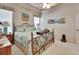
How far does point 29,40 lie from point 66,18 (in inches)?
25.5

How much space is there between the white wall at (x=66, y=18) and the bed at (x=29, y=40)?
0.11 m

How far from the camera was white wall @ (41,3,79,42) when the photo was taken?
1.80 m

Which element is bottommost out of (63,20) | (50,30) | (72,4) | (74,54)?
(74,54)

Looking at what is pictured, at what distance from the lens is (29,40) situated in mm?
1783

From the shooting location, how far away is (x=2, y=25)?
175cm

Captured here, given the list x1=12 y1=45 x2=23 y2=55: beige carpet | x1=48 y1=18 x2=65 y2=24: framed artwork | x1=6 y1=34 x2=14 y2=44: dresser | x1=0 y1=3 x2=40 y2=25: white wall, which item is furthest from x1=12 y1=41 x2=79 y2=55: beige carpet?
x1=0 y1=3 x2=40 y2=25: white wall

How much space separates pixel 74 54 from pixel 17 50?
86cm

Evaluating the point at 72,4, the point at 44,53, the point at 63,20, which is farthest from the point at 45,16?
the point at 44,53

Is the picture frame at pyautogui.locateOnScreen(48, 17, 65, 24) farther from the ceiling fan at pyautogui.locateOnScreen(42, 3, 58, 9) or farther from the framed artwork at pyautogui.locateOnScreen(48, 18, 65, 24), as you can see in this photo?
the ceiling fan at pyautogui.locateOnScreen(42, 3, 58, 9)

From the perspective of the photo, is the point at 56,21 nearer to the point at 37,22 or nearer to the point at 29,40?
the point at 37,22

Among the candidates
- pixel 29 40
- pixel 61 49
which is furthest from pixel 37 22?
pixel 61 49

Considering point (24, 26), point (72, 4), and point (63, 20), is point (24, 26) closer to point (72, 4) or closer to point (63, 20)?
point (63, 20)

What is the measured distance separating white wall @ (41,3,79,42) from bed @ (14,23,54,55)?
11 cm

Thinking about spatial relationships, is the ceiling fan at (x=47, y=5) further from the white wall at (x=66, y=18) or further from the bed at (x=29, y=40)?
the bed at (x=29, y=40)
